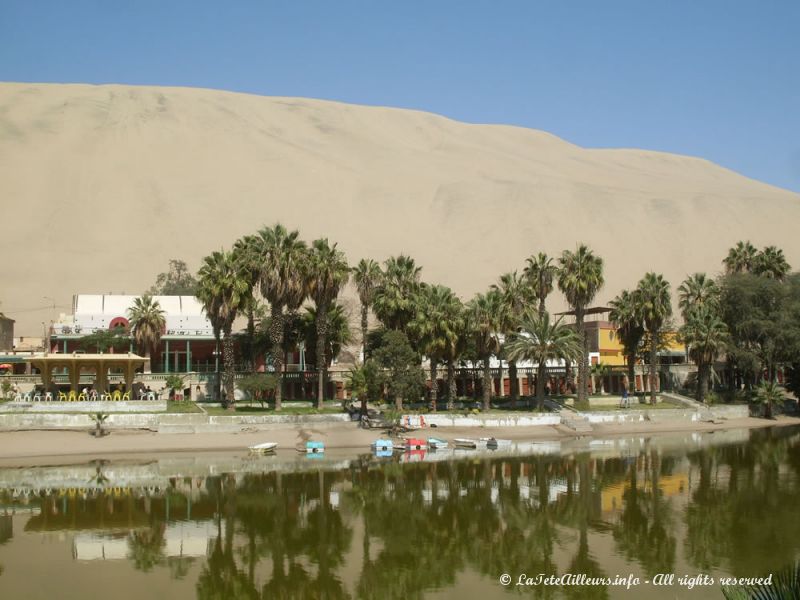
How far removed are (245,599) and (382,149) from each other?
181 metres

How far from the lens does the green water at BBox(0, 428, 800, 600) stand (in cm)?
2228

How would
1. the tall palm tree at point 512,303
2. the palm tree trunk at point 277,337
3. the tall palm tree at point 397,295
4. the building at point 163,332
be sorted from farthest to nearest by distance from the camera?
the building at point 163,332 → the tall palm tree at point 397,295 → the tall palm tree at point 512,303 → the palm tree trunk at point 277,337

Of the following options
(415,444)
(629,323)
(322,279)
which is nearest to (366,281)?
(322,279)

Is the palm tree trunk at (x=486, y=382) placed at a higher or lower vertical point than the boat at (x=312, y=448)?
higher

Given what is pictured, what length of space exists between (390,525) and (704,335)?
38354 mm

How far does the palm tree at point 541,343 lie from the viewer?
2142 inches

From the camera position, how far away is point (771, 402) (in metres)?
62.5

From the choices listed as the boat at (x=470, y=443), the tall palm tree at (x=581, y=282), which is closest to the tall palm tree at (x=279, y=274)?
the boat at (x=470, y=443)

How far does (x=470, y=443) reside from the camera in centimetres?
4850

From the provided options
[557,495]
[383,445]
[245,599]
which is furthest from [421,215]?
[245,599]

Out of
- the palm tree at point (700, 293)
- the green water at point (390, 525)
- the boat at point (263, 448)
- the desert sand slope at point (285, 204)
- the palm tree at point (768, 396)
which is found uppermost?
the desert sand slope at point (285, 204)

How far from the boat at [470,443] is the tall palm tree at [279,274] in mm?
11393

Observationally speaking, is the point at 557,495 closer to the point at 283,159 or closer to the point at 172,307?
the point at 172,307

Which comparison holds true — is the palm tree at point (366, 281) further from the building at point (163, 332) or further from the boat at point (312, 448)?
the building at point (163, 332)
